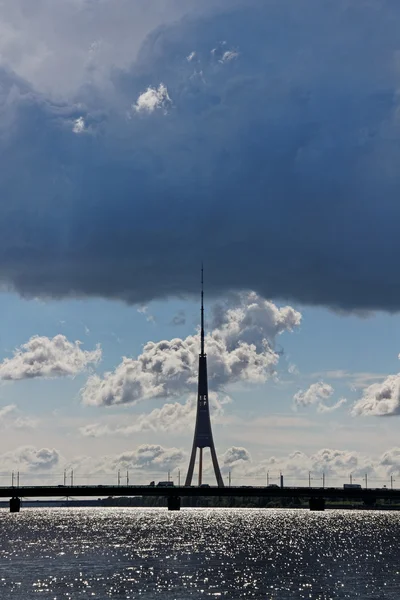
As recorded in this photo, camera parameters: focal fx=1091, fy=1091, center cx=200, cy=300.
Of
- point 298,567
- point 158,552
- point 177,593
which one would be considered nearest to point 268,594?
point 177,593

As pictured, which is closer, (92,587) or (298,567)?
(92,587)

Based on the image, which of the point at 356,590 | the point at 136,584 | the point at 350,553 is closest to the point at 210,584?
the point at 136,584

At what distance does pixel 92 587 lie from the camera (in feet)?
393

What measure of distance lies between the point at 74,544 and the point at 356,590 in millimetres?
87118

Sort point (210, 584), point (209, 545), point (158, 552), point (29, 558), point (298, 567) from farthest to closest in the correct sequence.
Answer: point (209, 545)
point (158, 552)
point (29, 558)
point (298, 567)
point (210, 584)

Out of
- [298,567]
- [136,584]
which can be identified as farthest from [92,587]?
[298,567]

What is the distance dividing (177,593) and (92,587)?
10587mm

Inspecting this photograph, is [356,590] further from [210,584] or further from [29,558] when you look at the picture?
[29,558]

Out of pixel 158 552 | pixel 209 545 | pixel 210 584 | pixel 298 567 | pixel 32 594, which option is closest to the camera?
pixel 32 594

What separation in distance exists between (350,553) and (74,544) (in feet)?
166

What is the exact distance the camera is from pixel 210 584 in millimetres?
123250

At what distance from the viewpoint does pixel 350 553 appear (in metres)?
178

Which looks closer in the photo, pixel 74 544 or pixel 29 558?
pixel 29 558

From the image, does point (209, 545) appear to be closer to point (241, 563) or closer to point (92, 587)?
point (241, 563)
